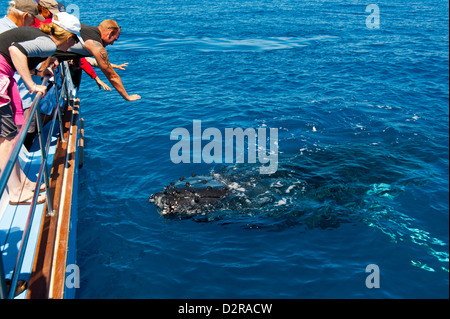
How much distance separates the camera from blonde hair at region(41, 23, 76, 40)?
21.3ft

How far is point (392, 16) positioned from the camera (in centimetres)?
2962

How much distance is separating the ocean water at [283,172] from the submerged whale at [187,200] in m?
0.20

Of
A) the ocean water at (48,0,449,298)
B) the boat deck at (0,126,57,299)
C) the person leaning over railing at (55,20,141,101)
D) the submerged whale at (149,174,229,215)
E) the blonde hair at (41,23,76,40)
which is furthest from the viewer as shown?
the submerged whale at (149,174,229,215)

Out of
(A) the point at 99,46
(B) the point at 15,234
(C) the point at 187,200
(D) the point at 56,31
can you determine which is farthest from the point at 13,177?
(C) the point at 187,200

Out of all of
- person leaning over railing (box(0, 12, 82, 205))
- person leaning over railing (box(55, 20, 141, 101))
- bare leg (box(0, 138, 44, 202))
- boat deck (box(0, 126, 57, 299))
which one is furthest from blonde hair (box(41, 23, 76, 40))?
boat deck (box(0, 126, 57, 299))

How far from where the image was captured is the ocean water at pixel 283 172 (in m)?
7.82

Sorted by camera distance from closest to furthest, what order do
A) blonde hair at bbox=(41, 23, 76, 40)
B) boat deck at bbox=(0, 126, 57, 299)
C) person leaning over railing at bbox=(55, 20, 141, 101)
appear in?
boat deck at bbox=(0, 126, 57, 299)
blonde hair at bbox=(41, 23, 76, 40)
person leaning over railing at bbox=(55, 20, 141, 101)

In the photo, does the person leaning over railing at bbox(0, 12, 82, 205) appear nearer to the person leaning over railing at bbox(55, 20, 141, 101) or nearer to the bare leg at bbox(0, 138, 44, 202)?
the bare leg at bbox(0, 138, 44, 202)

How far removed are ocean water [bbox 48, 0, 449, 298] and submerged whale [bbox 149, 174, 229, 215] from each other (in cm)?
20

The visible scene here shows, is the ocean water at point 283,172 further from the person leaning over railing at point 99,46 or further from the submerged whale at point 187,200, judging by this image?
the person leaning over railing at point 99,46

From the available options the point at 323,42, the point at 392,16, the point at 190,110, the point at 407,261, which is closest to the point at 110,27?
the point at 407,261

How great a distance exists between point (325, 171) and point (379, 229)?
2.60m

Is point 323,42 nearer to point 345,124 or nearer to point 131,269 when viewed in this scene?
point 345,124

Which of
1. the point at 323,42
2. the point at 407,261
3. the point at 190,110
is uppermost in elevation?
the point at 323,42
